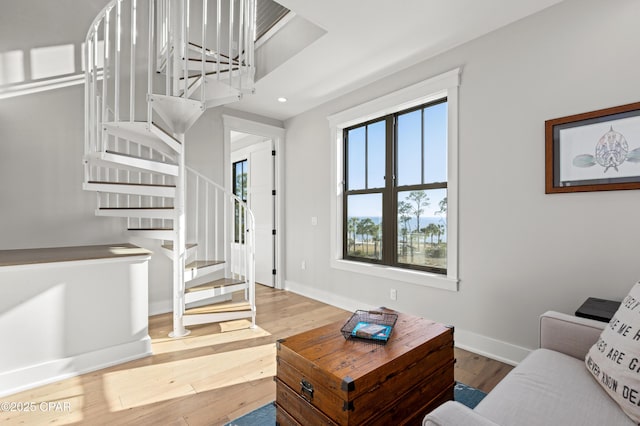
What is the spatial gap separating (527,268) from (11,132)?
444 cm

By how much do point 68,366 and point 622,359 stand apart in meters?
3.08

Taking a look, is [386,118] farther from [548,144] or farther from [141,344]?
[141,344]

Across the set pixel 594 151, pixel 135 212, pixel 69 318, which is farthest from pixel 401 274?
pixel 69 318

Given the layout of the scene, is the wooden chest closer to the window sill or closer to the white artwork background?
the window sill

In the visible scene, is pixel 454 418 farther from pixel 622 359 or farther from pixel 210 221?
pixel 210 221

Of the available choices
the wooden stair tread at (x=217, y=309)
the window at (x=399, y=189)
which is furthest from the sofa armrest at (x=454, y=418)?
the wooden stair tread at (x=217, y=309)

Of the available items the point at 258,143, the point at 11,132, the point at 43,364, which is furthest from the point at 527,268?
the point at 11,132

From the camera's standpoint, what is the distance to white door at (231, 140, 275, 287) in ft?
15.7

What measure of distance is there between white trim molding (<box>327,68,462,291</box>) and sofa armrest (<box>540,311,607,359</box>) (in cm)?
107

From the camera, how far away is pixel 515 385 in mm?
1293

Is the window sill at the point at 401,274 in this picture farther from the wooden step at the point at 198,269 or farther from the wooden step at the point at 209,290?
the wooden step at the point at 198,269

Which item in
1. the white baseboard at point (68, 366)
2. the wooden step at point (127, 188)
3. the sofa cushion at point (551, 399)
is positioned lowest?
the white baseboard at point (68, 366)

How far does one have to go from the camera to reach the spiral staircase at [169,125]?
2.42m

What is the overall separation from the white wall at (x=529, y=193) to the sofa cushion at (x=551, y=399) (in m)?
0.92
